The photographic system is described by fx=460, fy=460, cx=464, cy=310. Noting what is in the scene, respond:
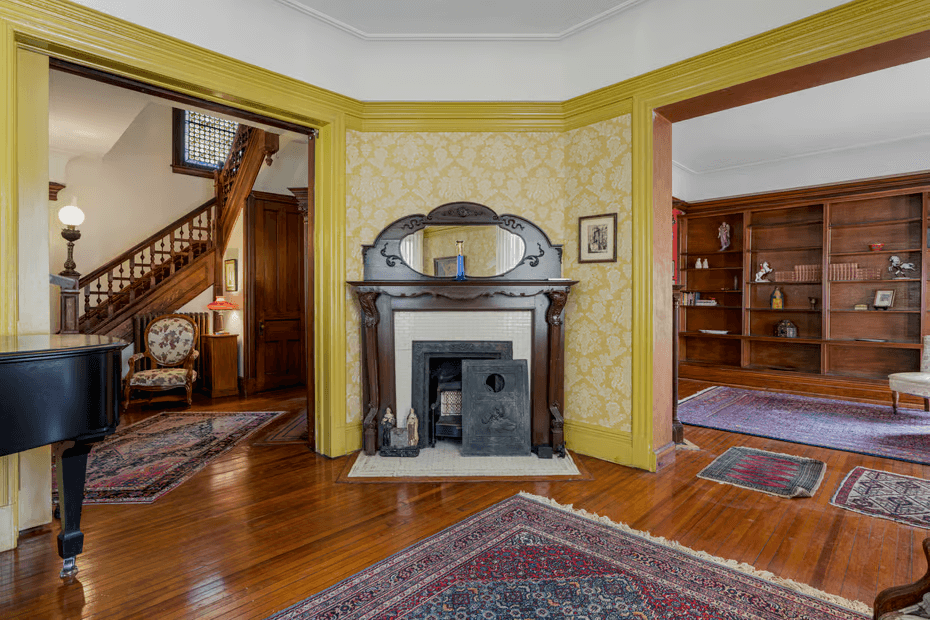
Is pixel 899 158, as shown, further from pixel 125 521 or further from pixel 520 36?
pixel 125 521

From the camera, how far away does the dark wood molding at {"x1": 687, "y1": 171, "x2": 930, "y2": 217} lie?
5656 mm

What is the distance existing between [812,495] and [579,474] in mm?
1483

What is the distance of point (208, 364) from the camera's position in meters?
6.10

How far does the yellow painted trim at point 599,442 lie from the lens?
11.7 feet

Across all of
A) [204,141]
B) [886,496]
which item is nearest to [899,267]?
[886,496]

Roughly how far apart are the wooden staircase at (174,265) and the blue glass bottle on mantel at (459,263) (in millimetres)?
3124

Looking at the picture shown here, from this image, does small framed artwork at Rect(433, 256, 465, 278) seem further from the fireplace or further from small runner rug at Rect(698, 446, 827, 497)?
small runner rug at Rect(698, 446, 827, 497)

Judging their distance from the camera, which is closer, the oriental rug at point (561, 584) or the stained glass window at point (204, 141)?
the oriental rug at point (561, 584)

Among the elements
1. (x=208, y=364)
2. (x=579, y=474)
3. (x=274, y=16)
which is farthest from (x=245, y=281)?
(x=579, y=474)

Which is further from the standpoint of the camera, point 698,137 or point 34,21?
point 698,137

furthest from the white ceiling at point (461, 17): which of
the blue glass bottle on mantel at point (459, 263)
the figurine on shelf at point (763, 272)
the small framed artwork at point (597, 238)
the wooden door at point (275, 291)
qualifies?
the figurine on shelf at point (763, 272)

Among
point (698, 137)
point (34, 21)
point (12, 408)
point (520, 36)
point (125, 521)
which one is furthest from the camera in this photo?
point (698, 137)

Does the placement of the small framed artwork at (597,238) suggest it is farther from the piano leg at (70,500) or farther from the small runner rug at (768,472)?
the piano leg at (70,500)

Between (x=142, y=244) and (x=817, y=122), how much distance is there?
876 cm
